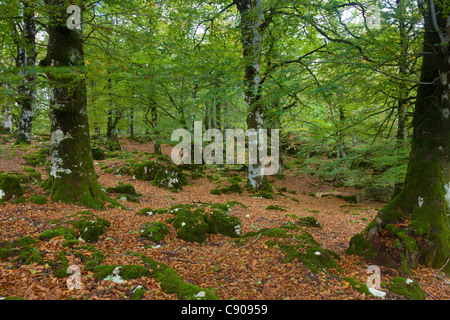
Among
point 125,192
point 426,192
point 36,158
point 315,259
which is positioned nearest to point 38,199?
point 125,192

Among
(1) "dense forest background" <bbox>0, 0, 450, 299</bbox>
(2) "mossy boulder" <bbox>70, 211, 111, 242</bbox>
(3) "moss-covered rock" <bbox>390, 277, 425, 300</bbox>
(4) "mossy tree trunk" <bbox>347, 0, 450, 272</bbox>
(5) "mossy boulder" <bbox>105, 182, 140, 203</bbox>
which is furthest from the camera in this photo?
(5) "mossy boulder" <bbox>105, 182, 140, 203</bbox>

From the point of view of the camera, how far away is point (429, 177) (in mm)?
4469

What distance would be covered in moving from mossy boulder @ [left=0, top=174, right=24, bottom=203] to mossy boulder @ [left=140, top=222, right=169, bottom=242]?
3.55 meters

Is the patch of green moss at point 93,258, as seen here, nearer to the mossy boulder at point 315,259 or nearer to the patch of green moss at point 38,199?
the patch of green moss at point 38,199

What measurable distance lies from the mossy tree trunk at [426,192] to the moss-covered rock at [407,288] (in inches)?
17.8

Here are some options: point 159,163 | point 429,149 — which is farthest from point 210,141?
point 429,149

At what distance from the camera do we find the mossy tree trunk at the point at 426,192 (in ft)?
13.6

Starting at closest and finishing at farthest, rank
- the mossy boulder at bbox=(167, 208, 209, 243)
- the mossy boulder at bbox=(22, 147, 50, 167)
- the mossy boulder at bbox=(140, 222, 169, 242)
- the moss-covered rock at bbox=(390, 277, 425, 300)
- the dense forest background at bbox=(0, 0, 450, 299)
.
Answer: the moss-covered rock at bbox=(390, 277, 425, 300), the dense forest background at bbox=(0, 0, 450, 299), the mossy boulder at bbox=(140, 222, 169, 242), the mossy boulder at bbox=(167, 208, 209, 243), the mossy boulder at bbox=(22, 147, 50, 167)

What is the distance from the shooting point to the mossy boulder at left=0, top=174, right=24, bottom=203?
549 cm

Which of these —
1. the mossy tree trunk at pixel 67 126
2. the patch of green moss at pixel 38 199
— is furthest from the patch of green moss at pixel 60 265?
the patch of green moss at pixel 38 199

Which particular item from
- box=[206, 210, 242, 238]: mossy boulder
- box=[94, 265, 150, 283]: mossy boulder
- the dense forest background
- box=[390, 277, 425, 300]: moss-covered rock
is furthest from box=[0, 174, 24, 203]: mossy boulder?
box=[390, 277, 425, 300]: moss-covered rock

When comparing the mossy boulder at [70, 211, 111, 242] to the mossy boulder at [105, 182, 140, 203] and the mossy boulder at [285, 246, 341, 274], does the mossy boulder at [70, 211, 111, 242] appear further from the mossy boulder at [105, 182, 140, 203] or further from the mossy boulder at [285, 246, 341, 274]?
the mossy boulder at [285, 246, 341, 274]

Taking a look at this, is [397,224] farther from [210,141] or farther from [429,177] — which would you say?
[210,141]
